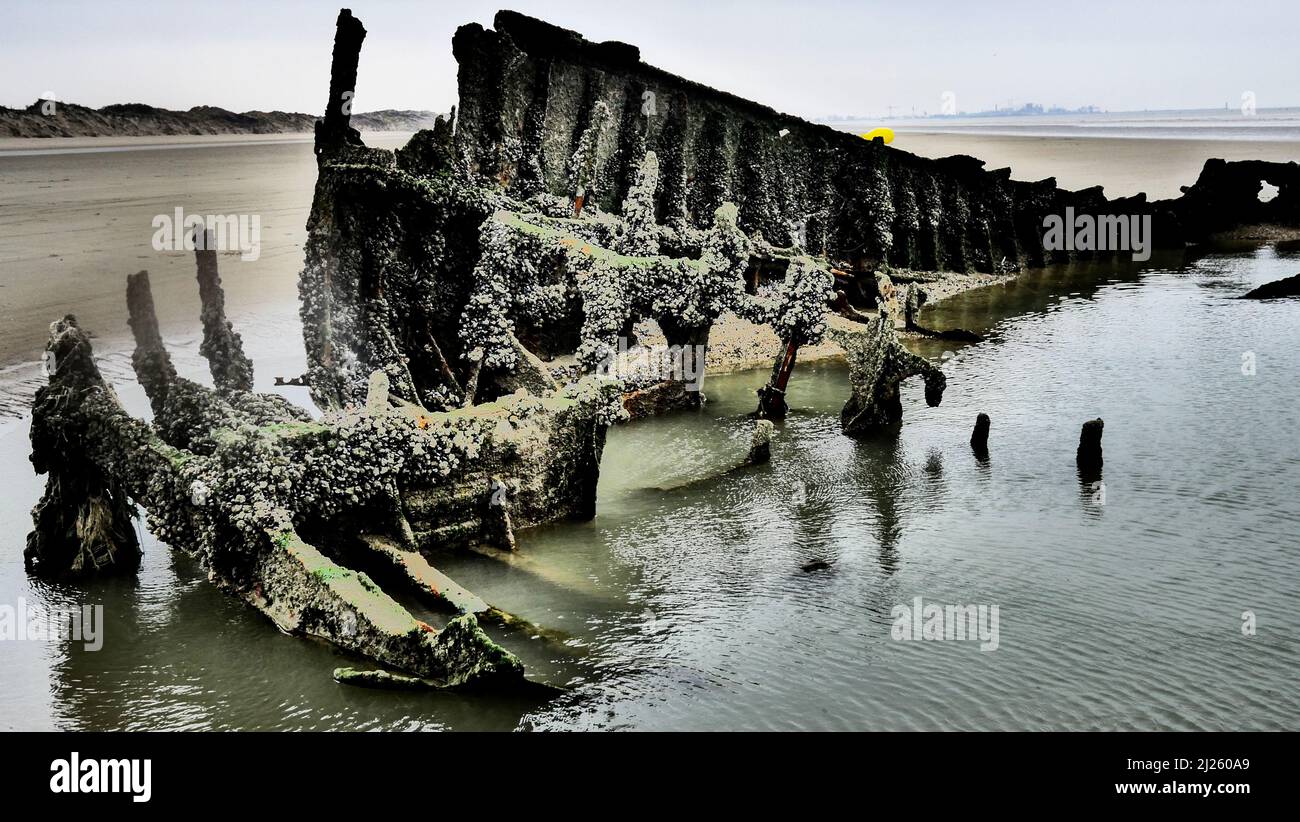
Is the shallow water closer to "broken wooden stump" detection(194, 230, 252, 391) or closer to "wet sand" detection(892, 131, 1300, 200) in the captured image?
"broken wooden stump" detection(194, 230, 252, 391)

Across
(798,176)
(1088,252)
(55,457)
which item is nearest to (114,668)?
(55,457)

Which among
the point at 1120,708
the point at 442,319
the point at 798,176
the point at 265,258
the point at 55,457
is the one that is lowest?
the point at 1120,708

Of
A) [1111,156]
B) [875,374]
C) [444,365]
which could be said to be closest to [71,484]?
[444,365]

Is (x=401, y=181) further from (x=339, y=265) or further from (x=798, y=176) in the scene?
(x=798, y=176)

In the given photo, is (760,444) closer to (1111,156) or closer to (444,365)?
(444,365)

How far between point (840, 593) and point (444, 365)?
8.94m

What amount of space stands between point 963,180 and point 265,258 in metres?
27.6

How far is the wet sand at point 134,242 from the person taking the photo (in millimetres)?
27078

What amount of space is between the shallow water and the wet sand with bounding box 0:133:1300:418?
11.8 feet

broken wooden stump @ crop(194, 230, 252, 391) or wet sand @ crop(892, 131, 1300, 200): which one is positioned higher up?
wet sand @ crop(892, 131, 1300, 200)

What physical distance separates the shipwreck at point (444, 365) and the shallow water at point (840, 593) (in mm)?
695

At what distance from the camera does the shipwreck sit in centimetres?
1389

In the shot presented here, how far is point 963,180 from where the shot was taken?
43.9 meters

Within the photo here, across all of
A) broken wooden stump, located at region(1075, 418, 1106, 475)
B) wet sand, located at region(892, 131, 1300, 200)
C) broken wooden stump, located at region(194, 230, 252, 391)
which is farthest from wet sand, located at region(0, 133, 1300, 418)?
broken wooden stump, located at region(1075, 418, 1106, 475)
